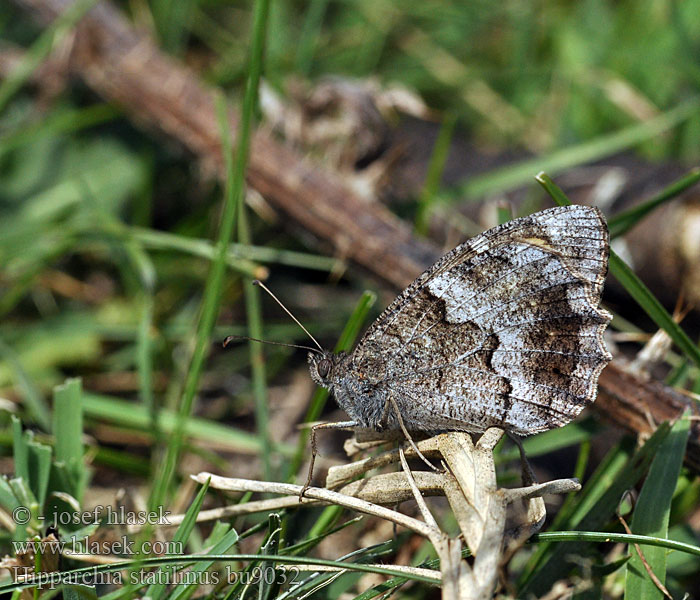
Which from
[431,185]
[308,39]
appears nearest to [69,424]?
[431,185]

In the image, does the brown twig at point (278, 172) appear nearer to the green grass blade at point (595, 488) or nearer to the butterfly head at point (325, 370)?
the green grass blade at point (595, 488)

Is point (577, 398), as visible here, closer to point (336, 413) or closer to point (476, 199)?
point (336, 413)

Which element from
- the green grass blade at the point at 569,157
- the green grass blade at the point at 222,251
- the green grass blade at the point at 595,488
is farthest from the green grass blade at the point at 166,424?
the green grass blade at the point at 569,157

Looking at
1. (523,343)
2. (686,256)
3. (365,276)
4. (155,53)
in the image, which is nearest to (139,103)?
(155,53)

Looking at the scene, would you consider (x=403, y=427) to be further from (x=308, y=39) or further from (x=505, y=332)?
(x=308, y=39)

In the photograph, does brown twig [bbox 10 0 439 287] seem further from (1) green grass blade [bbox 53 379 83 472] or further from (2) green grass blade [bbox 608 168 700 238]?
(1) green grass blade [bbox 53 379 83 472]

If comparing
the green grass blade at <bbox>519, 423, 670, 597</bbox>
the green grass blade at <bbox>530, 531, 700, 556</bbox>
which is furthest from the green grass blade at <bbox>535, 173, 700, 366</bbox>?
the green grass blade at <bbox>530, 531, 700, 556</bbox>
